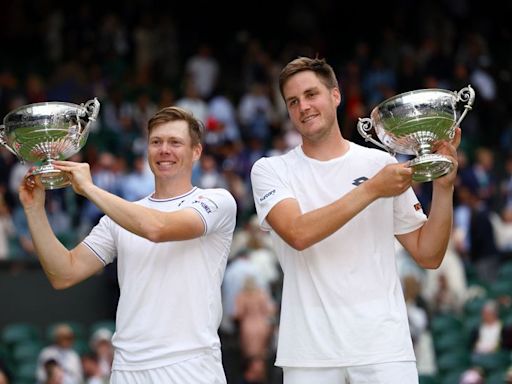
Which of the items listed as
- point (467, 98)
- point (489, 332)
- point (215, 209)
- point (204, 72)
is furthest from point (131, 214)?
point (204, 72)

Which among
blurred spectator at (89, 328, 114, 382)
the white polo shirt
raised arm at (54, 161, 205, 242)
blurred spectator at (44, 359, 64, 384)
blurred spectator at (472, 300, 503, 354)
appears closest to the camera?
raised arm at (54, 161, 205, 242)

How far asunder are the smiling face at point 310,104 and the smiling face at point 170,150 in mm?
543

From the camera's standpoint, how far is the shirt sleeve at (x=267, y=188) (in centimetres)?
559

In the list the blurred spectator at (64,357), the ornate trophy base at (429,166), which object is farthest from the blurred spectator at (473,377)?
the ornate trophy base at (429,166)

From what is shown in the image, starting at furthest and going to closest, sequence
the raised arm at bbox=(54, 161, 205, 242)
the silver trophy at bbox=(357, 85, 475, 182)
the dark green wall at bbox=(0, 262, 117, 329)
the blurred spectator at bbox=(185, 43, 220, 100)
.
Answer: the blurred spectator at bbox=(185, 43, 220, 100)
the dark green wall at bbox=(0, 262, 117, 329)
the raised arm at bbox=(54, 161, 205, 242)
the silver trophy at bbox=(357, 85, 475, 182)

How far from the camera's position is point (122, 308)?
5.74 meters

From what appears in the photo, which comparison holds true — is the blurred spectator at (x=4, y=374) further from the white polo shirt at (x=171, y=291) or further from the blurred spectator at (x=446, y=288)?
the white polo shirt at (x=171, y=291)

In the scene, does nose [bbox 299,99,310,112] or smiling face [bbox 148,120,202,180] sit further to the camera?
smiling face [bbox 148,120,202,180]

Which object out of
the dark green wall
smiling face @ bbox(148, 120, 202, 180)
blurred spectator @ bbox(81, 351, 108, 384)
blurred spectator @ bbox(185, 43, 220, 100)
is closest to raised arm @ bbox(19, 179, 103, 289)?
smiling face @ bbox(148, 120, 202, 180)

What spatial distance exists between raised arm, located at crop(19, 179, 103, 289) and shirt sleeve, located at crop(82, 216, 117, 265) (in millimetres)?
24

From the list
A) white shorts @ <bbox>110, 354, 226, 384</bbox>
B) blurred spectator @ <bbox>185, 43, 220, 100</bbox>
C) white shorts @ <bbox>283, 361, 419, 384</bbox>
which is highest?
blurred spectator @ <bbox>185, 43, 220, 100</bbox>

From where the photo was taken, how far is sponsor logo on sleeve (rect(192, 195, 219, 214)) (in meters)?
5.76

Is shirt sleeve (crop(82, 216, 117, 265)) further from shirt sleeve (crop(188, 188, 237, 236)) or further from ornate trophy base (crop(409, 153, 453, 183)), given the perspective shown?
ornate trophy base (crop(409, 153, 453, 183))

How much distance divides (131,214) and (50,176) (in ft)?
1.26
